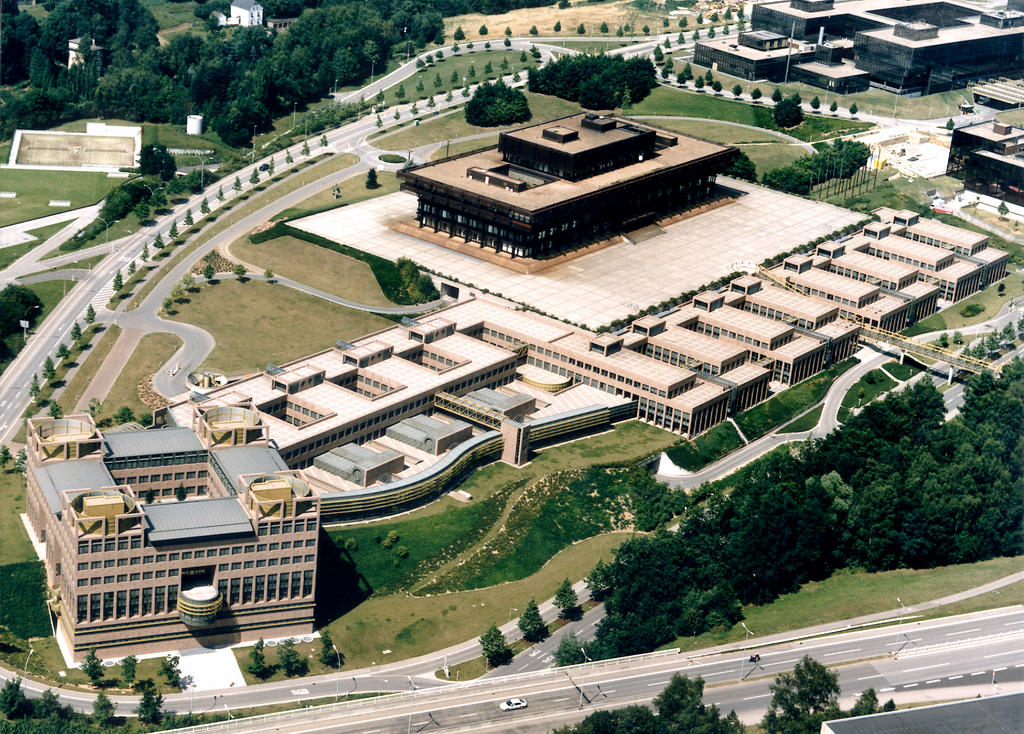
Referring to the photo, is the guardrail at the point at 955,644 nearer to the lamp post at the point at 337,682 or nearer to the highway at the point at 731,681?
the highway at the point at 731,681

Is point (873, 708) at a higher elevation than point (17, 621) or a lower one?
higher

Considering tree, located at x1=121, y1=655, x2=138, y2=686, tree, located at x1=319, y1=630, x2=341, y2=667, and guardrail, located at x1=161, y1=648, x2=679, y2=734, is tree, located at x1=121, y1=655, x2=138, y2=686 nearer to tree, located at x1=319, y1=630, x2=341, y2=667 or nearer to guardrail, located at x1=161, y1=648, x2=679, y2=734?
guardrail, located at x1=161, y1=648, x2=679, y2=734

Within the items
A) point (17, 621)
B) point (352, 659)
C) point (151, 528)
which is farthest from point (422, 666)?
point (17, 621)

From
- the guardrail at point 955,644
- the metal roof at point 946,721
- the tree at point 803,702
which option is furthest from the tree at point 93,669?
the guardrail at point 955,644

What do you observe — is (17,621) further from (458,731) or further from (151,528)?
(458,731)

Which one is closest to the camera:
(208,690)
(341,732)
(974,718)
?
(974,718)

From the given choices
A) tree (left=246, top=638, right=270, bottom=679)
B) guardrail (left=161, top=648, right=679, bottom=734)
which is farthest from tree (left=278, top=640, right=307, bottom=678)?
guardrail (left=161, top=648, right=679, bottom=734)

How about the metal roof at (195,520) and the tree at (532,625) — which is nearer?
the metal roof at (195,520)
